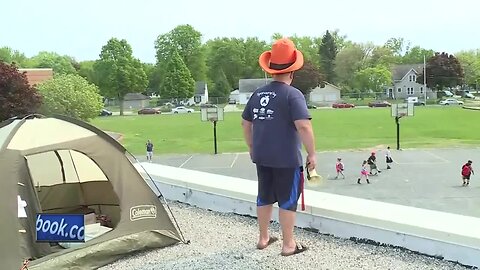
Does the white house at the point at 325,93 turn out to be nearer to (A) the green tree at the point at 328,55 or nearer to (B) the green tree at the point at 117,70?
(A) the green tree at the point at 328,55

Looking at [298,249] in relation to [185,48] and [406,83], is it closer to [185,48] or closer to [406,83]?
[185,48]

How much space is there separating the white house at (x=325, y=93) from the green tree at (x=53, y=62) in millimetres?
38193

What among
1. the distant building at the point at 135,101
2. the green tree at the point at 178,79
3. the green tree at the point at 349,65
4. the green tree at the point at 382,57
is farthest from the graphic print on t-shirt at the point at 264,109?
the green tree at the point at 382,57

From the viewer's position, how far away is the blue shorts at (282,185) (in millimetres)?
3896

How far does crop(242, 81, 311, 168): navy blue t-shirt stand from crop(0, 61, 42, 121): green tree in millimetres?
29895

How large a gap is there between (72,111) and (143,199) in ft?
111

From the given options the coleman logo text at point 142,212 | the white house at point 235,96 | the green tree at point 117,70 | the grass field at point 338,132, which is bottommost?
the grass field at point 338,132

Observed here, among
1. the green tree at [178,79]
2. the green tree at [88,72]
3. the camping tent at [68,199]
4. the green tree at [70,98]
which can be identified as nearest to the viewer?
the camping tent at [68,199]

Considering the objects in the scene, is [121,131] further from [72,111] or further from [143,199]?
[143,199]

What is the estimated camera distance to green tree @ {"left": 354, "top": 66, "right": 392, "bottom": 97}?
83438mm

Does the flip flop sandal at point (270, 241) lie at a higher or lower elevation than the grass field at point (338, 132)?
higher

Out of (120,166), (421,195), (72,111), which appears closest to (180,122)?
(72,111)

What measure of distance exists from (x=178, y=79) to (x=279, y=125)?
75365mm

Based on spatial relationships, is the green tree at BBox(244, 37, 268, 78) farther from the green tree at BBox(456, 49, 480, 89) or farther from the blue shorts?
the blue shorts
